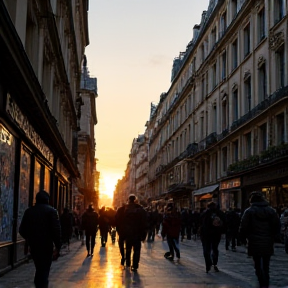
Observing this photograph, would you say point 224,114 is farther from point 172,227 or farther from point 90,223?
point 172,227

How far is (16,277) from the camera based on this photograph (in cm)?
1155

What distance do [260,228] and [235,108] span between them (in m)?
26.7

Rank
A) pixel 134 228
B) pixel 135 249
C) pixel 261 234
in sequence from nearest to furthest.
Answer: pixel 261 234 < pixel 135 249 < pixel 134 228

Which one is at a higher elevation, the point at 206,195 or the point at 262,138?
the point at 262,138

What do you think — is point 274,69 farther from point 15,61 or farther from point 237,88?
point 15,61

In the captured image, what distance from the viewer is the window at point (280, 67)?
87.1ft

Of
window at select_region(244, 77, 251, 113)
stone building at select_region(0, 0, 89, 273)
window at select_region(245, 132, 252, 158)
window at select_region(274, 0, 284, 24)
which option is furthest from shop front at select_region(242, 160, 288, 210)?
stone building at select_region(0, 0, 89, 273)

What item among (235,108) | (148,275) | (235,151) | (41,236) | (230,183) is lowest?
(148,275)

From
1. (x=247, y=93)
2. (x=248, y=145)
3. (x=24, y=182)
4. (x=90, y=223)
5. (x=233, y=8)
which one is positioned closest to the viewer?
(x=24, y=182)

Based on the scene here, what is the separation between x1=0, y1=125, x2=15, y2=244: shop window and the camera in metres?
11.6

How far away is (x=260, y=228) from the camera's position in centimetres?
902

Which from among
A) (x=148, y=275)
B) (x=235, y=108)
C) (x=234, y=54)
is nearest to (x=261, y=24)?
(x=234, y=54)

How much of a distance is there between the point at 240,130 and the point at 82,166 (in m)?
34.1

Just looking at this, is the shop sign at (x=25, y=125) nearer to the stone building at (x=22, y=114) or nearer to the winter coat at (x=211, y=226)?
the stone building at (x=22, y=114)
